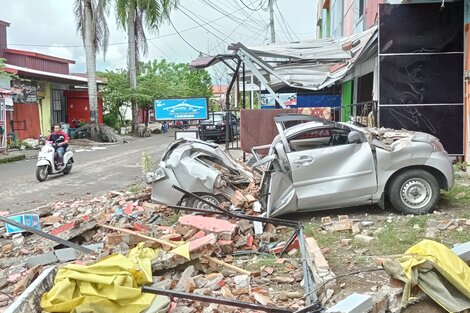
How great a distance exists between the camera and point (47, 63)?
114ft

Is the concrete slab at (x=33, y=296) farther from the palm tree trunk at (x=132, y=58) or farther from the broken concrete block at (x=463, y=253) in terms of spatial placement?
the palm tree trunk at (x=132, y=58)

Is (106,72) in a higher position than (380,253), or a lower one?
higher

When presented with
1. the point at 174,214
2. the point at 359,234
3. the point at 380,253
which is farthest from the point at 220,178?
the point at 380,253

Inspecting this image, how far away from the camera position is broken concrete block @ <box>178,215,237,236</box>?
20.9 feet

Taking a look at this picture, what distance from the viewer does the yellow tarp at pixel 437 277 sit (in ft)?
13.6

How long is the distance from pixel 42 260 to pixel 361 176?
15.4 ft

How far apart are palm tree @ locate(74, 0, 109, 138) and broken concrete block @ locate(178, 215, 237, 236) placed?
24.0 m

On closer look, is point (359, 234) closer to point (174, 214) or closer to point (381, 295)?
point (381, 295)

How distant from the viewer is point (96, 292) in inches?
145

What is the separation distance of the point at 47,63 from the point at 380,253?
33.5m

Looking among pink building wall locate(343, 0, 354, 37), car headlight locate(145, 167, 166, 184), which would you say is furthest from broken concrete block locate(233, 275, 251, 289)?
pink building wall locate(343, 0, 354, 37)

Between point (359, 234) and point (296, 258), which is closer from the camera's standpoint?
point (296, 258)

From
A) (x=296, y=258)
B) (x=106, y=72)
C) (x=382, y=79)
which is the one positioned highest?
(x=106, y=72)

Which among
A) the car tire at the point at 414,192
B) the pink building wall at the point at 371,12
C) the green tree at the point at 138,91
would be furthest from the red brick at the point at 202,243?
the green tree at the point at 138,91
